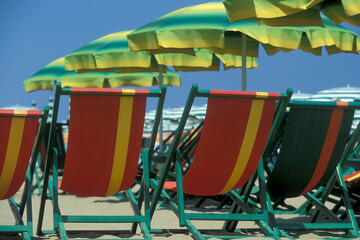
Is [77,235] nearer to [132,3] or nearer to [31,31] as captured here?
[31,31]

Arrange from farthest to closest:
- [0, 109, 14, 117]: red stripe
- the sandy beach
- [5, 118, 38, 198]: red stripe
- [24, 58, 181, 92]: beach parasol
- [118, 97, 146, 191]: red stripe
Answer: [24, 58, 181, 92]: beach parasol
the sandy beach
[118, 97, 146, 191]: red stripe
[5, 118, 38, 198]: red stripe
[0, 109, 14, 117]: red stripe

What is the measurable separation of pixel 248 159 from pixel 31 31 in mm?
81773

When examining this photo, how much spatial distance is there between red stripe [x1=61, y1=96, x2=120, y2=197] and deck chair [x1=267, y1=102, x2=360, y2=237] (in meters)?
1.00

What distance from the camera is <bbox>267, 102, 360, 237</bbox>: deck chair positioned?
131 inches

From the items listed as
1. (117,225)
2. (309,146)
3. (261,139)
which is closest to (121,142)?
(261,139)

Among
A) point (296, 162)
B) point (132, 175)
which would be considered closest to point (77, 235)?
point (132, 175)

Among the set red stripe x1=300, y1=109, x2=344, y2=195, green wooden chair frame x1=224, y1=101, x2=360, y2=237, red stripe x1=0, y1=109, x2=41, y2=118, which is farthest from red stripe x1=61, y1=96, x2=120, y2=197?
red stripe x1=300, y1=109, x2=344, y2=195

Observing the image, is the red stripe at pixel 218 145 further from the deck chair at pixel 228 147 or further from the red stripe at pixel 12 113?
the red stripe at pixel 12 113

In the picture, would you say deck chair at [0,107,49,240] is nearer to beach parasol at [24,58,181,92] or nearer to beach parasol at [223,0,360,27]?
beach parasol at [223,0,360,27]

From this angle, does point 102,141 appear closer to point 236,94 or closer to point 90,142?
point 90,142

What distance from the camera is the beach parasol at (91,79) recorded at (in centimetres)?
1009

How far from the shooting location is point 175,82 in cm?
1017

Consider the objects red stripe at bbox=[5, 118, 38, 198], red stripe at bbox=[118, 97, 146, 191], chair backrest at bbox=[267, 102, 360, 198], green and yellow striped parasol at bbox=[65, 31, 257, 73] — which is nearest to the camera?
red stripe at bbox=[5, 118, 38, 198]

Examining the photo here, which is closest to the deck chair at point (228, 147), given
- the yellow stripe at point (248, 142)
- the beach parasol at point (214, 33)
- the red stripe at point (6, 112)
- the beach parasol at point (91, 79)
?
the yellow stripe at point (248, 142)
